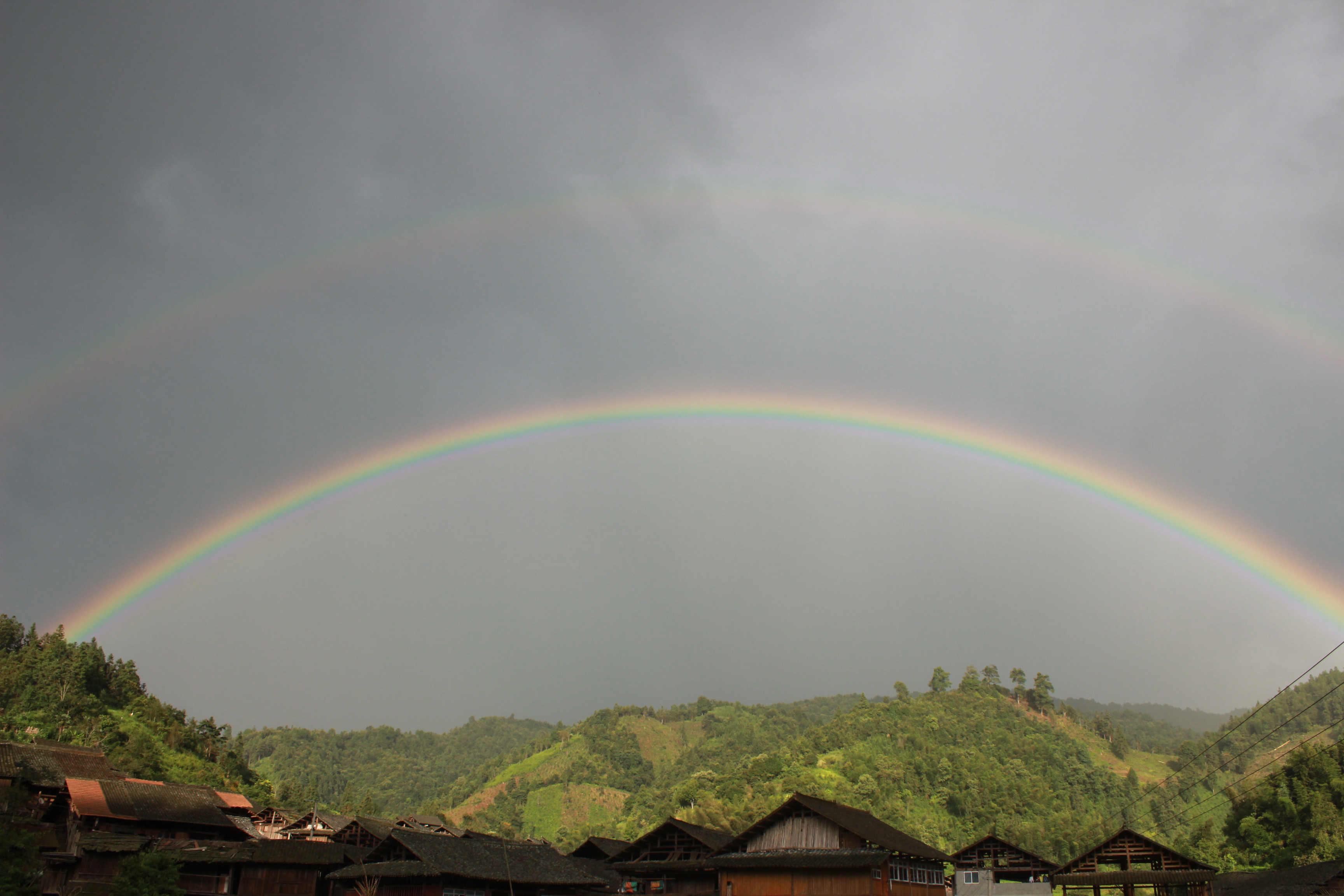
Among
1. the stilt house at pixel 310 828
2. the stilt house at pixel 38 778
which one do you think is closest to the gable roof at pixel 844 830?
the stilt house at pixel 38 778

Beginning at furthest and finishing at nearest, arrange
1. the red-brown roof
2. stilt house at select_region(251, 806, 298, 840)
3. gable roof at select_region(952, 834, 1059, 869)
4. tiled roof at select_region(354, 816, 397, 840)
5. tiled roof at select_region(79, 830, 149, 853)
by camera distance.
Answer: stilt house at select_region(251, 806, 298, 840)
tiled roof at select_region(354, 816, 397, 840)
gable roof at select_region(952, 834, 1059, 869)
the red-brown roof
tiled roof at select_region(79, 830, 149, 853)

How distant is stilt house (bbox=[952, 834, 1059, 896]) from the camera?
55938 millimetres

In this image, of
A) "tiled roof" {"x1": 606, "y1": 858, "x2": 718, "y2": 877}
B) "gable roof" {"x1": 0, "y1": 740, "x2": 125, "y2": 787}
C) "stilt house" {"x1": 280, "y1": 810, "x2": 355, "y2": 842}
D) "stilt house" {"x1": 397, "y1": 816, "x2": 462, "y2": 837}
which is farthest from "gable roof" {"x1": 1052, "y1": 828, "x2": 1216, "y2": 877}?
"gable roof" {"x1": 0, "y1": 740, "x2": 125, "y2": 787}

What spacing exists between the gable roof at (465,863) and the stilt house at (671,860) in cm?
344

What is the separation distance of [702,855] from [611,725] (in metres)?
145

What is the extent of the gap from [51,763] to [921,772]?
309 ft

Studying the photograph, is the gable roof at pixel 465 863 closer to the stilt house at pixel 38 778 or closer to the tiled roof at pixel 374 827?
the tiled roof at pixel 374 827

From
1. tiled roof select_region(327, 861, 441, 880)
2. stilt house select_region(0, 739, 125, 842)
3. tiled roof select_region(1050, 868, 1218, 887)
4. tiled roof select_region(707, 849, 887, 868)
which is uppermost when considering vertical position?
stilt house select_region(0, 739, 125, 842)

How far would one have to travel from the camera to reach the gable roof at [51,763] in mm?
55188

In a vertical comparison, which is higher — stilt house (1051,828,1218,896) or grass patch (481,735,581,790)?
grass patch (481,735,581,790)

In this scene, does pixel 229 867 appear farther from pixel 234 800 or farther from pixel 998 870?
pixel 998 870

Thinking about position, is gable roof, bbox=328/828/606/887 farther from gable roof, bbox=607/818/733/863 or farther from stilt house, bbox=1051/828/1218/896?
stilt house, bbox=1051/828/1218/896

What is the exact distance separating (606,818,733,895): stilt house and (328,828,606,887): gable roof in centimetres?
344

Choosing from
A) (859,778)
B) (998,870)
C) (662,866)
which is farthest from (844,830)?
(859,778)
